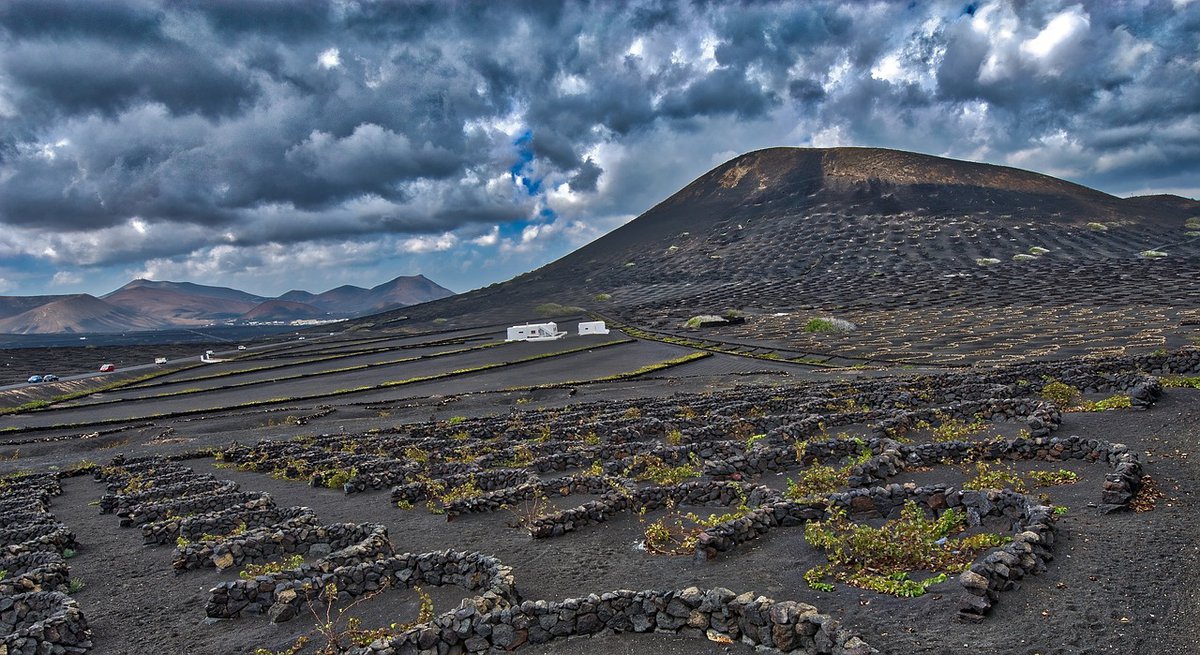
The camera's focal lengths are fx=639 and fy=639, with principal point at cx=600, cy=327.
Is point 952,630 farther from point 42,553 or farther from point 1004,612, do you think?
point 42,553

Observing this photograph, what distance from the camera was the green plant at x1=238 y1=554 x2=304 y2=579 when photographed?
54.6 feet

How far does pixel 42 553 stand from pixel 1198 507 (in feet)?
101

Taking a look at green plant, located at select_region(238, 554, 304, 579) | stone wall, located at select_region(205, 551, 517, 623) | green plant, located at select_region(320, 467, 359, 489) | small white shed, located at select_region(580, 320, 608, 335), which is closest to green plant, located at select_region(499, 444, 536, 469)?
green plant, located at select_region(320, 467, 359, 489)

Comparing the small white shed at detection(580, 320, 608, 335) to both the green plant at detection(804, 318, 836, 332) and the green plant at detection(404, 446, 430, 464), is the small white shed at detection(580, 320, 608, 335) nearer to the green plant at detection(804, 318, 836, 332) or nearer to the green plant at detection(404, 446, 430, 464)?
the green plant at detection(804, 318, 836, 332)

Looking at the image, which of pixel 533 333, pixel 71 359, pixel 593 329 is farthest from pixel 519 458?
pixel 71 359

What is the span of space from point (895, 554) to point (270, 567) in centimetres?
1577

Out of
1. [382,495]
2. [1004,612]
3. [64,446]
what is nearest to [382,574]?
[382,495]

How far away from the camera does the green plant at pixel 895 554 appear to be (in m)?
12.7

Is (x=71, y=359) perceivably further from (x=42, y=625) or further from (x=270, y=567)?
(x=42, y=625)

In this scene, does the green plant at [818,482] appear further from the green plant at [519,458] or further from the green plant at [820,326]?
the green plant at [820,326]

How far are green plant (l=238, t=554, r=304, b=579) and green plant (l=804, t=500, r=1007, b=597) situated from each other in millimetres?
12900

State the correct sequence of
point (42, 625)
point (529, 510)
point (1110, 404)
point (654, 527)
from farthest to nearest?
point (1110, 404), point (529, 510), point (654, 527), point (42, 625)

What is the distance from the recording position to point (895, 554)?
44.3 feet

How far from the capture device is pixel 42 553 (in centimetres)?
1891
